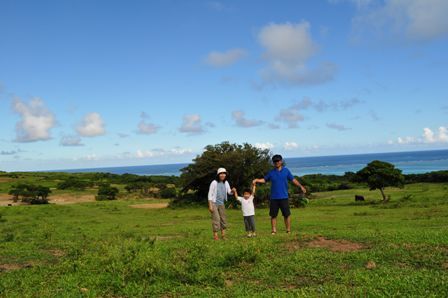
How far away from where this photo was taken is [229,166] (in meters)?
35.1

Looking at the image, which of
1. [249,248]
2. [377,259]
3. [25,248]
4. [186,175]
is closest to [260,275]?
[249,248]

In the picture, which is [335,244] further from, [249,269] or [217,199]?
[217,199]

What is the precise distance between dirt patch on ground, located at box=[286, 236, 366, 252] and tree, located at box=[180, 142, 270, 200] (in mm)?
25219

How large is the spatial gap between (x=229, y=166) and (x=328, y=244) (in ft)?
84.4

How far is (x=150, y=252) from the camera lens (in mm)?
8641

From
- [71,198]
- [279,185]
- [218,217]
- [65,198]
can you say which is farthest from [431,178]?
[218,217]

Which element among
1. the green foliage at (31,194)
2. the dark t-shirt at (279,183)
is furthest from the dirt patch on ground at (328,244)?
the green foliage at (31,194)

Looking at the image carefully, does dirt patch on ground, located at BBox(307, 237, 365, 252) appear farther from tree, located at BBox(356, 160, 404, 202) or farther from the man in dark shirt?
tree, located at BBox(356, 160, 404, 202)

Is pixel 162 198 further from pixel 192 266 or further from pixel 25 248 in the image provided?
pixel 192 266

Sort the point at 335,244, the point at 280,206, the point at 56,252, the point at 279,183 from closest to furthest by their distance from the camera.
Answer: the point at 335,244 → the point at 56,252 → the point at 279,183 → the point at 280,206

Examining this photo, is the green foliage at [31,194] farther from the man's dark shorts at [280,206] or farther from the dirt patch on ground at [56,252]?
the man's dark shorts at [280,206]

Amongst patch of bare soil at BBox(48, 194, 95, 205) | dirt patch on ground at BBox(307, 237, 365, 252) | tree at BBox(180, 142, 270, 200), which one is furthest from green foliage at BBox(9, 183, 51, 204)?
dirt patch on ground at BBox(307, 237, 365, 252)

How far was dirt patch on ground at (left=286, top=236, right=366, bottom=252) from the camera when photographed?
29.6 ft

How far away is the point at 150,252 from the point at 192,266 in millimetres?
1290
